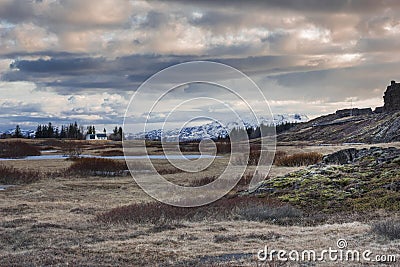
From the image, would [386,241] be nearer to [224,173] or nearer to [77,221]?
[77,221]

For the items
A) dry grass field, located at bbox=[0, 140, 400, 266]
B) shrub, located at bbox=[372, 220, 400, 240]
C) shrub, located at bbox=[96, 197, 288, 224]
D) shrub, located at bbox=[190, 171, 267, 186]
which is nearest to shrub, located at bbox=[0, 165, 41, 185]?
dry grass field, located at bbox=[0, 140, 400, 266]

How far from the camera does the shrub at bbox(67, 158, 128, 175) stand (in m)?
37.4

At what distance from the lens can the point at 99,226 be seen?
1559cm

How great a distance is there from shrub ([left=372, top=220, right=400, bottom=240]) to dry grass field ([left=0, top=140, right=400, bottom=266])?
9.0 inches

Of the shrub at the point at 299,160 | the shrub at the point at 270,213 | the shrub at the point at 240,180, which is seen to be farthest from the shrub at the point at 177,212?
the shrub at the point at 299,160

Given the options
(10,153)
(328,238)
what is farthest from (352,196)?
(10,153)

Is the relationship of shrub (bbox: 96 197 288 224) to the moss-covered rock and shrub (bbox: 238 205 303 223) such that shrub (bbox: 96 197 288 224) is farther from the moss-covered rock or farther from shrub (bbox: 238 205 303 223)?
the moss-covered rock

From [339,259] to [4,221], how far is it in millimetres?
12167

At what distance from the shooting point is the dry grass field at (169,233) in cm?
1080

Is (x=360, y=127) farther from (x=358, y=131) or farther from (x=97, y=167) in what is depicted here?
(x=97, y=167)

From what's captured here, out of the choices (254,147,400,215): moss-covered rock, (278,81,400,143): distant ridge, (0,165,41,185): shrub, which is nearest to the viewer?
(254,147,400,215): moss-covered rock
